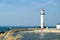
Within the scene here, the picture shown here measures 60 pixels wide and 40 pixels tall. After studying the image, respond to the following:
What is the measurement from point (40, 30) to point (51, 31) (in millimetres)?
4188

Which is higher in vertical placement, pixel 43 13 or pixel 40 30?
pixel 43 13

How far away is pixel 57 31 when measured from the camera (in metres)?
85.9

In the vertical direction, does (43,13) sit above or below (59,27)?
above

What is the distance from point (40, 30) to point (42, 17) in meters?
5.95

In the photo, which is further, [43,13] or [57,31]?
[43,13]

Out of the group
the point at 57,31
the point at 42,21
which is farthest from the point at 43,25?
the point at 57,31

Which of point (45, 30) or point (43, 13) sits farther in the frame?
point (43, 13)

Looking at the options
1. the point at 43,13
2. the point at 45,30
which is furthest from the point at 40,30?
the point at 43,13

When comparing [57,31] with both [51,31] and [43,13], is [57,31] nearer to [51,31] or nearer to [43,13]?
[51,31]

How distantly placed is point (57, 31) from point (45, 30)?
4.47 metres

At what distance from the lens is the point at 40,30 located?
87.9 metres

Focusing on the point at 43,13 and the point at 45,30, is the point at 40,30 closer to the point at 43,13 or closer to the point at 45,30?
the point at 45,30

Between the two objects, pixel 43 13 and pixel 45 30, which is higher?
pixel 43 13

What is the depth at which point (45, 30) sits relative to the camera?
8612 centimetres
